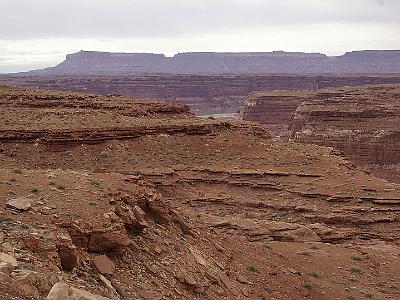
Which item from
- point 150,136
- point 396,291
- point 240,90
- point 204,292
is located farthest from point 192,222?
point 240,90

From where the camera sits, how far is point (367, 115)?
4997 centimetres

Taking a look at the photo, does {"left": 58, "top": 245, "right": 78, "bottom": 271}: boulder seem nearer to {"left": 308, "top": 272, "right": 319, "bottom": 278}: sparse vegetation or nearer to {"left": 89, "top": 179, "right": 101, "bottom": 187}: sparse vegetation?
{"left": 89, "top": 179, "right": 101, "bottom": 187}: sparse vegetation

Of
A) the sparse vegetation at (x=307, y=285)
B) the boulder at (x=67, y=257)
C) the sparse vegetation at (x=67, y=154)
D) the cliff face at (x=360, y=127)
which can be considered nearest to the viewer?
the boulder at (x=67, y=257)

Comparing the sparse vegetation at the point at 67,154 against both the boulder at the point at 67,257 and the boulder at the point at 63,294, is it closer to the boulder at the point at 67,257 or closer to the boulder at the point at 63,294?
the boulder at the point at 67,257

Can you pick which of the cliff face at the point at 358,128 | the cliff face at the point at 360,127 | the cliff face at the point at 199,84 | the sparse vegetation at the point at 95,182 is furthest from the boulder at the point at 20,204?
the cliff face at the point at 199,84

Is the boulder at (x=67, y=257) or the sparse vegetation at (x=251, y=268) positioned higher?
the boulder at (x=67, y=257)

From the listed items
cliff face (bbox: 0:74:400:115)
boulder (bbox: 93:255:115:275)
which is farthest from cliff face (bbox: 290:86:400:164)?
cliff face (bbox: 0:74:400:115)

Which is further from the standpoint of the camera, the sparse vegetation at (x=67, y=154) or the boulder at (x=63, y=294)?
the sparse vegetation at (x=67, y=154)

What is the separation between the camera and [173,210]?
13.1 meters

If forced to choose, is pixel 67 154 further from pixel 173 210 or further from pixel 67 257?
pixel 67 257

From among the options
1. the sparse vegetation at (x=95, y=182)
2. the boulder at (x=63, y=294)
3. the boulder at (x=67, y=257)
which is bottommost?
the boulder at (x=67, y=257)

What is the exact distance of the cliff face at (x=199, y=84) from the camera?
99.7m

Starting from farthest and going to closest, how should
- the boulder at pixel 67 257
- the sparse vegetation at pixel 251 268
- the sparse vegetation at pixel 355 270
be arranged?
the sparse vegetation at pixel 355 270 < the sparse vegetation at pixel 251 268 < the boulder at pixel 67 257

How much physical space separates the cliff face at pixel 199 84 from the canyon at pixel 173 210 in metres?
68.7
